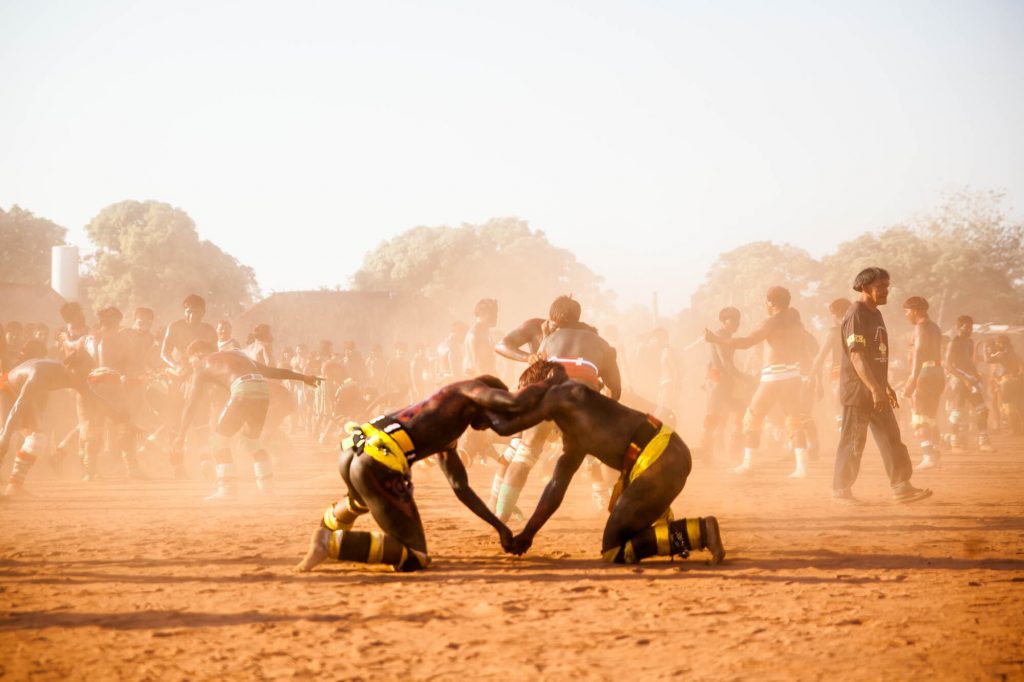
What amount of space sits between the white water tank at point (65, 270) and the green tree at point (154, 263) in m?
4.76

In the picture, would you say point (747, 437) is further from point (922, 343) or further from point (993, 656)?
point (993, 656)

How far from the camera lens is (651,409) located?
13.4m

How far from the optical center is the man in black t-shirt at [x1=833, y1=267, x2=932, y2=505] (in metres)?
8.45

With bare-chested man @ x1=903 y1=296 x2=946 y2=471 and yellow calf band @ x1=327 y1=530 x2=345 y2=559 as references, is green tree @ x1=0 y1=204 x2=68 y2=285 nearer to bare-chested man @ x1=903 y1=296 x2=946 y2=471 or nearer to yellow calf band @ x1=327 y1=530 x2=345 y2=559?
bare-chested man @ x1=903 y1=296 x2=946 y2=471

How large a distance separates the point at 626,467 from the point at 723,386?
8175 mm

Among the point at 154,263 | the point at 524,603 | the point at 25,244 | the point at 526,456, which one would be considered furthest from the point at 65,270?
the point at 524,603

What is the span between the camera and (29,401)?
10703 millimetres

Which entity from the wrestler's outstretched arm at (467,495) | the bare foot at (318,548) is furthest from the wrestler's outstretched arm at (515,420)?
the bare foot at (318,548)

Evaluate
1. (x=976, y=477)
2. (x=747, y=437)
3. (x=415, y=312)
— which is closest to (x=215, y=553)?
(x=747, y=437)

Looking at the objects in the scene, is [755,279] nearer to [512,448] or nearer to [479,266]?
[479,266]

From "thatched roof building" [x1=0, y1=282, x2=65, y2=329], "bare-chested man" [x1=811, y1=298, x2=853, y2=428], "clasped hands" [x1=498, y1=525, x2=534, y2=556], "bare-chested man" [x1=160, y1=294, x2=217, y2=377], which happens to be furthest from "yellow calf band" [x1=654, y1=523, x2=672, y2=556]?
"thatched roof building" [x1=0, y1=282, x2=65, y2=329]

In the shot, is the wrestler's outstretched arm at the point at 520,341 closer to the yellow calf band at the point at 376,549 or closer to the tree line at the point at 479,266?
the yellow calf band at the point at 376,549

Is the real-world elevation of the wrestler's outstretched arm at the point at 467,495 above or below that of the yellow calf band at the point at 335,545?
above

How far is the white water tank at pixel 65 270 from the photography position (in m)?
41.7
